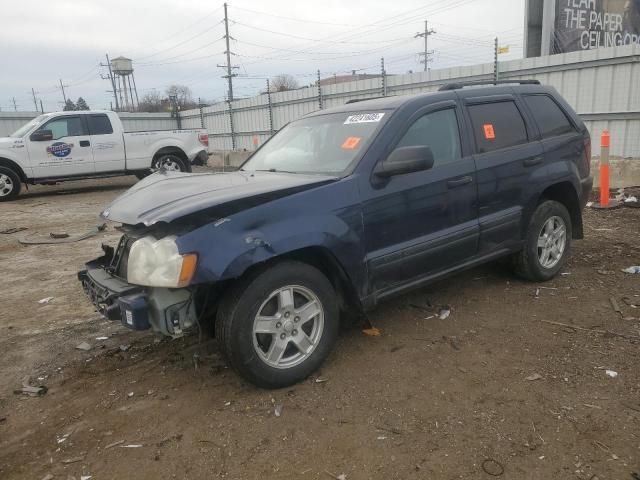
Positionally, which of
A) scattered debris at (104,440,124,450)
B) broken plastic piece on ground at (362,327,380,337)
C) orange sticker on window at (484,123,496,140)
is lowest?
scattered debris at (104,440,124,450)

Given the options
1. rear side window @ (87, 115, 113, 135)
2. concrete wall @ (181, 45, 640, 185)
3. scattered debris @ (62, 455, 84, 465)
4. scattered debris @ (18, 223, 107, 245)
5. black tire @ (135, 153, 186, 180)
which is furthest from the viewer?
black tire @ (135, 153, 186, 180)

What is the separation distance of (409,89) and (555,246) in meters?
8.78

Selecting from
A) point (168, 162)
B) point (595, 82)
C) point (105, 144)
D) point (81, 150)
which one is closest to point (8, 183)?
point (81, 150)

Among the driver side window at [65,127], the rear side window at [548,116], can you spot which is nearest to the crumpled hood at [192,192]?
the rear side window at [548,116]

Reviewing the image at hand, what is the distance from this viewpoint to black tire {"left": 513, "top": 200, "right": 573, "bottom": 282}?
4.55 m

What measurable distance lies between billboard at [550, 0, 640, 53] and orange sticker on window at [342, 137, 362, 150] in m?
10.9

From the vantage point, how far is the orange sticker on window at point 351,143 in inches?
143

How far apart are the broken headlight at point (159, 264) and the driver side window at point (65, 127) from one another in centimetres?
1111

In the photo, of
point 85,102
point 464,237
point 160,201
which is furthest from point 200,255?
point 85,102

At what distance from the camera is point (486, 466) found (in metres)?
2.40

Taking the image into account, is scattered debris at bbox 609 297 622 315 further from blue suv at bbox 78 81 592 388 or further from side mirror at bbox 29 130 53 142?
side mirror at bbox 29 130 53 142

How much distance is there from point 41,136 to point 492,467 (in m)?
12.8

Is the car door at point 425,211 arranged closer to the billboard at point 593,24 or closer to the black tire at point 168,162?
the billboard at point 593,24

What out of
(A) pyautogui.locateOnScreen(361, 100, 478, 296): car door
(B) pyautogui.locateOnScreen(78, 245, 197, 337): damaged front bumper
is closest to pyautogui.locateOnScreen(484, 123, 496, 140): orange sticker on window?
(A) pyautogui.locateOnScreen(361, 100, 478, 296): car door
